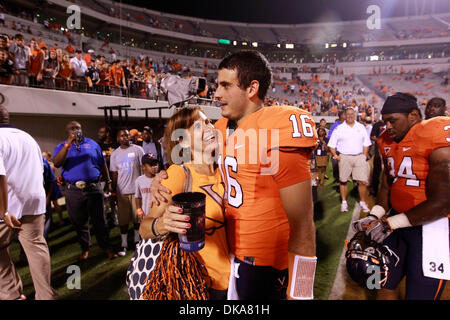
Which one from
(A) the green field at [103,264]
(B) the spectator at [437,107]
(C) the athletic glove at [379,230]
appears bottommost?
(A) the green field at [103,264]

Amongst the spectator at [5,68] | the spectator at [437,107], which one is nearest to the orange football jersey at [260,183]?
the spectator at [437,107]

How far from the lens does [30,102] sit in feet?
26.7

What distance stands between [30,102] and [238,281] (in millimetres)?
9488

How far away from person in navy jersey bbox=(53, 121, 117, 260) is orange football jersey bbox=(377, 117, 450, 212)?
13.2ft

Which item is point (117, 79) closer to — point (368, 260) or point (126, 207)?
point (126, 207)

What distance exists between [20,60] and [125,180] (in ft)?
22.1

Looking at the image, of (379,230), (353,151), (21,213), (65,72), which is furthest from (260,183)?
(65,72)

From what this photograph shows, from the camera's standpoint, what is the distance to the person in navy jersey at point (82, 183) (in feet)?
12.8

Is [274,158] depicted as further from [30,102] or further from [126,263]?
[30,102]

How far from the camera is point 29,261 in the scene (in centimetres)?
276

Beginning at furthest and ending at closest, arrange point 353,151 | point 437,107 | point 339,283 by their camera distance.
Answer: point 353,151
point 437,107
point 339,283

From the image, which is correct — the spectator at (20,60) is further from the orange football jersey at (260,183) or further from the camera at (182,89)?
the orange football jersey at (260,183)

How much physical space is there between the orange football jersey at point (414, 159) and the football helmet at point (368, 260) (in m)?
0.42
